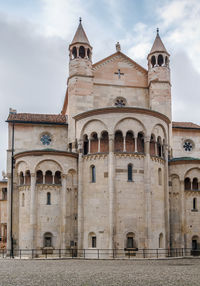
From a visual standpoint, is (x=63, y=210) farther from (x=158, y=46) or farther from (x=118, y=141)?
(x=158, y=46)

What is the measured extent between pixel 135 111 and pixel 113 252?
13748mm

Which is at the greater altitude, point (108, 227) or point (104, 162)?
point (104, 162)

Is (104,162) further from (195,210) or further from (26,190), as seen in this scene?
(195,210)

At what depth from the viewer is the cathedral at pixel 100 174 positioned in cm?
4119

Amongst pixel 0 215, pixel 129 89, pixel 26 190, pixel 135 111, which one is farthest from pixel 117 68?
pixel 0 215

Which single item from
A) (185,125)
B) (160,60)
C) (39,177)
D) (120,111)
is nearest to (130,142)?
(120,111)

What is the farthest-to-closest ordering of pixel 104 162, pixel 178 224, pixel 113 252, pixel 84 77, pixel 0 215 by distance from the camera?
pixel 0 215 → pixel 84 77 → pixel 178 224 → pixel 104 162 → pixel 113 252

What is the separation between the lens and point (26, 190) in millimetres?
44219

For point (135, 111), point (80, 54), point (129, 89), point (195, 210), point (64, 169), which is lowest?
point (195, 210)

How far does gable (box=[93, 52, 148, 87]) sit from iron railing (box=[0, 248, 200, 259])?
19714mm

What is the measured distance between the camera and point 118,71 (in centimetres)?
5119

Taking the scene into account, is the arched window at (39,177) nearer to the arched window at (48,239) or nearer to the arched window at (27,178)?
the arched window at (27,178)

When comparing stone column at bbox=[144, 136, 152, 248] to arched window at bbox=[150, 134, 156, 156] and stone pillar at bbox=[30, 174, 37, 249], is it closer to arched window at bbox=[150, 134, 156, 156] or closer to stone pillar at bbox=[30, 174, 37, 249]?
arched window at bbox=[150, 134, 156, 156]

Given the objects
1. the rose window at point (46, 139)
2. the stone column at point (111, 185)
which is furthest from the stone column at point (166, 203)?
the rose window at point (46, 139)
